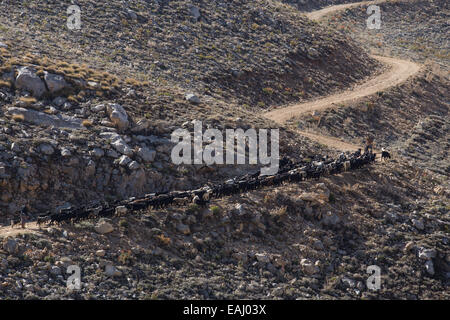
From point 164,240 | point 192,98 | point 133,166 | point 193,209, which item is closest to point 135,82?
point 192,98

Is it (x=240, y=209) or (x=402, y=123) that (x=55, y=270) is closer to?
(x=240, y=209)

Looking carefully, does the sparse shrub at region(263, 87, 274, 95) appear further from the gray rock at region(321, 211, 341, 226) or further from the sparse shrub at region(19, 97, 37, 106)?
the sparse shrub at region(19, 97, 37, 106)

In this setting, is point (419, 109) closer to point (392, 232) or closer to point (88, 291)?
point (392, 232)

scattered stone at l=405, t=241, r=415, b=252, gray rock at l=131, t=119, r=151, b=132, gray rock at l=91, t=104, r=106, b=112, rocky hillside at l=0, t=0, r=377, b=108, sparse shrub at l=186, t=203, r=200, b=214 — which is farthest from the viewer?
rocky hillside at l=0, t=0, r=377, b=108

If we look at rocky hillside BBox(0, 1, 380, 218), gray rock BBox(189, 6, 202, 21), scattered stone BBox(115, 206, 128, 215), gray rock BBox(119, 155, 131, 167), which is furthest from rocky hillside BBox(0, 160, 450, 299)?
gray rock BBox(189, 6, 202, 21)

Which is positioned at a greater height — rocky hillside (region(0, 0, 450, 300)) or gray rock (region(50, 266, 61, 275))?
rocky hillside (region(0, 0, 450, 300))

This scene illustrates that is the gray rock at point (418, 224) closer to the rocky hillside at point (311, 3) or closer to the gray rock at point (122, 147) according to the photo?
the gray rock at point (122, 147)

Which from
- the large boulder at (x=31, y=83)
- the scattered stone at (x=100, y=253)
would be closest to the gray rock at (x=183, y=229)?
the scattered stone at (x=100, y=253)

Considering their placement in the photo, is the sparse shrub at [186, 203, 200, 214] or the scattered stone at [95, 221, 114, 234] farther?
the sparse shrub at [186, 203, 200, 214]

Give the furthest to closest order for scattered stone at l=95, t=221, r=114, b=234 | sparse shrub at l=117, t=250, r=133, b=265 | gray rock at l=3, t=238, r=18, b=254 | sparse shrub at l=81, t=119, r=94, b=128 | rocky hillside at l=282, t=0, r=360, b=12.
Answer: rocky hillside at l=282, t=0, r=360, b=12 < sparse shrub at l=81, t=119, r=94, b=128 < scattered stone at l=95, t=221, r=114, b=234 < sparse shrub at l=117, t=250, r=133, b=265 < gray rock at l=3, t=238, r=18, b=254
